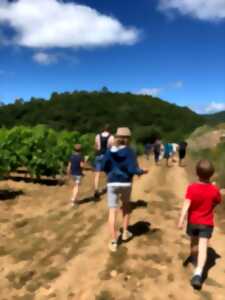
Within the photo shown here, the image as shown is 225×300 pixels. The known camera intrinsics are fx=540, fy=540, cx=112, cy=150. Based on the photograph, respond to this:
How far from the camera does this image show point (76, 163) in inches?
543

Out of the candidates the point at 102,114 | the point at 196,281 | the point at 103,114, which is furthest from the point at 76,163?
the point at 103,114

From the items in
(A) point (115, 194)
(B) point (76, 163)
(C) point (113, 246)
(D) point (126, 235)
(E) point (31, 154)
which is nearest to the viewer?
(C) point (113, 246)

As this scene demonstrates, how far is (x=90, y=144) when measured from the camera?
3841 cm

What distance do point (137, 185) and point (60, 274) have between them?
35.4 feet

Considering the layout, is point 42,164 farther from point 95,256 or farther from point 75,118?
point 75,118

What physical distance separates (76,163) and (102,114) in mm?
91324

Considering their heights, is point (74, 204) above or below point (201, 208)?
below

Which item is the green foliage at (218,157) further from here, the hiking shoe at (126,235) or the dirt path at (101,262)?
the hiking shoe at (126,235)

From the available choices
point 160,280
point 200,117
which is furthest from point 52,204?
point 200,117

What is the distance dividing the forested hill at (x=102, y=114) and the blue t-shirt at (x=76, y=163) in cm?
6770

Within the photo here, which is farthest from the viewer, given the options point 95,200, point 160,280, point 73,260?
point 95,200

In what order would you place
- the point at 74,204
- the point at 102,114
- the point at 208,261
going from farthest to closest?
the point at 102,114, the point at 74,204, the point at 208,261

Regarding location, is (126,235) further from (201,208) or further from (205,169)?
(205,169)

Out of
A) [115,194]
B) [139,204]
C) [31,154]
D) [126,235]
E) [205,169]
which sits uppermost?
[31,154]
